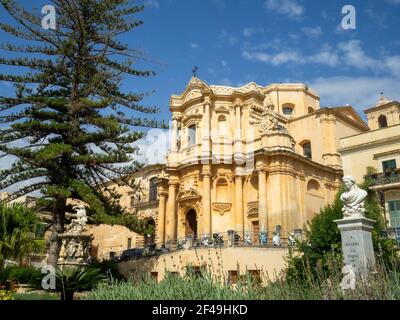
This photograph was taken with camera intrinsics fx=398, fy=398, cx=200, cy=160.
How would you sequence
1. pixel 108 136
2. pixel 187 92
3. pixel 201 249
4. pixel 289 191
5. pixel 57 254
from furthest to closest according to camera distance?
pixel 187 92, pixel 289 191, pixel 201 249, pixel 108 136, pixel 57 254

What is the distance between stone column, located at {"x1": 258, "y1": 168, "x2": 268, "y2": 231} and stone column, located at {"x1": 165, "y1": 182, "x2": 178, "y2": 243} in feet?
22.9

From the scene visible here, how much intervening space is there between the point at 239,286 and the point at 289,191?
2017cm

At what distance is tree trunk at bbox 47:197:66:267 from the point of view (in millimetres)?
14789

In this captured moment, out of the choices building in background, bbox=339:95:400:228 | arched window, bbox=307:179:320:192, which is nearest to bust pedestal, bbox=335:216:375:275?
building in background, bbox=339:95:400:228

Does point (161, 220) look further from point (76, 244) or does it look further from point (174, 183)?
point (76, 244)

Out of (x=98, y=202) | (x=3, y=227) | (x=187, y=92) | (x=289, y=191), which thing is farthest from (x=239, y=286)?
(x=187, y=92)

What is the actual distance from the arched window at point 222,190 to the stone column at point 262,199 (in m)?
2.91

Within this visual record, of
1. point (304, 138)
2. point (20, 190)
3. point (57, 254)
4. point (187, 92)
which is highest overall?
point (187, 92)

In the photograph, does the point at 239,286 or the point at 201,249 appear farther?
the point at 201,249

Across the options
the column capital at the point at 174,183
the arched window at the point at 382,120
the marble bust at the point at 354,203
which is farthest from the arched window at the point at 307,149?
the marble bust at the point at 354,203

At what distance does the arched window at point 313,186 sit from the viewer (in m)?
28.1

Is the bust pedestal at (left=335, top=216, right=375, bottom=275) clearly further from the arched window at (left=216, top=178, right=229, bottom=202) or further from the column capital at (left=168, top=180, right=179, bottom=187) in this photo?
the column capital at (left=168, top=180, right=179, bottom=187)

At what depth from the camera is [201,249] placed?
66.4ft

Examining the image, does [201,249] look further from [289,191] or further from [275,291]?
[275,291]
